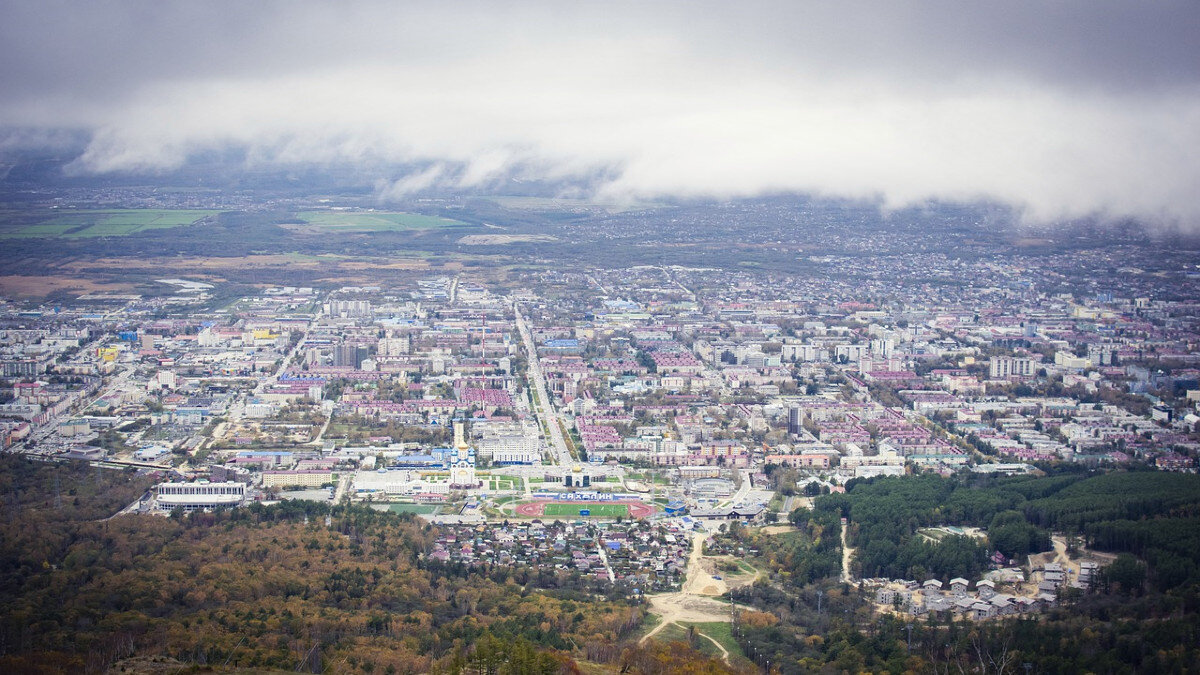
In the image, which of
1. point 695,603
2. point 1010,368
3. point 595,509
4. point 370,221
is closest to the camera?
point 695,603

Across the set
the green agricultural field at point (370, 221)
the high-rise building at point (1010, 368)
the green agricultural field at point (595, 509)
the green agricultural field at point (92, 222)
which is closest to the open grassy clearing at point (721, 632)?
the green agricultural field at point (595, 509)

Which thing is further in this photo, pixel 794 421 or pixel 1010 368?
pixel 1010 368

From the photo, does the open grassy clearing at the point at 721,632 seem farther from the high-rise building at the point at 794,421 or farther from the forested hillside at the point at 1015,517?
the high-rise building at the point at 794,421

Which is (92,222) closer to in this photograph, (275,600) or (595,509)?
(595,509)

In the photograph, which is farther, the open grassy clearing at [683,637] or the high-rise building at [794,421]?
the high-rise building at [794,421]

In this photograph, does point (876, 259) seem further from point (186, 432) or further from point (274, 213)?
point (186, 432)

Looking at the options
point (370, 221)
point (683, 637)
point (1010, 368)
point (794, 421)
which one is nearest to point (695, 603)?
point (683, 637)
